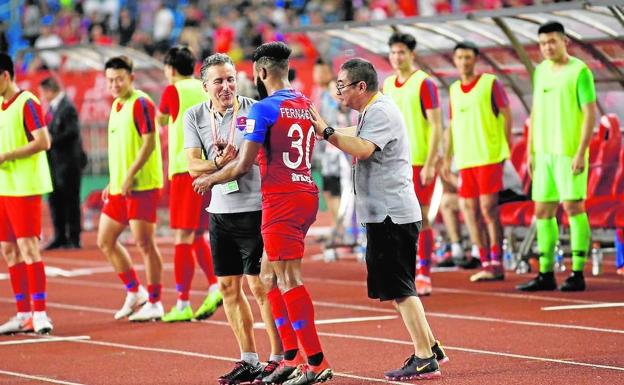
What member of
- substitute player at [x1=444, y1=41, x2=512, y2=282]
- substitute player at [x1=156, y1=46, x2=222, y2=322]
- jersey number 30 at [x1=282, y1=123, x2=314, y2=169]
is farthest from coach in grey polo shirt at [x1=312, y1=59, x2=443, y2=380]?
substitute player at [x1=444, y1=41, x2=512, y2=282]

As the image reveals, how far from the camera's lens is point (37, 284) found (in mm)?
12000

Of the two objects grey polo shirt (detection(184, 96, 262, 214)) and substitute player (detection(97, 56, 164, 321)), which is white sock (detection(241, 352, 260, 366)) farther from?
substitute player (detection(97, 56, 164, 321))

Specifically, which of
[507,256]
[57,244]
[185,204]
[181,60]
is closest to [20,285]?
[185,204]

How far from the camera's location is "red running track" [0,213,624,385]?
9.37 meters

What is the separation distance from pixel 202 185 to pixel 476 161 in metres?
6.55

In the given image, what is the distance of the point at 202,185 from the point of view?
338 inches

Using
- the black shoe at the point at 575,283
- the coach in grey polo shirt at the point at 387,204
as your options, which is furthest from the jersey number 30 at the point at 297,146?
the black shoe at the point at 575,283

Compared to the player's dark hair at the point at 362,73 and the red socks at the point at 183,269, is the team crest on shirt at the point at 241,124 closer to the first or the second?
the player's dark hair at the point at 362,73

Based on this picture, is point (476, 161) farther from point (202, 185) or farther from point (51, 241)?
point (51, 241)

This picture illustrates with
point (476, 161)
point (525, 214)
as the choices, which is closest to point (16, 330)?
point (476, 161)

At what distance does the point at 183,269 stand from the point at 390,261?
12.9 feet

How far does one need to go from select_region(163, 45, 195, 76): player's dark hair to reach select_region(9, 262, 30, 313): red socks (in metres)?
2.22

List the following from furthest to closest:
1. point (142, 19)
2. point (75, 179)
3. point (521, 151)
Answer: point (142, 19) → point (75, 179) → point (521, 151)

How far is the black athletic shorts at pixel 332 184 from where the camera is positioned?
19375 mm
